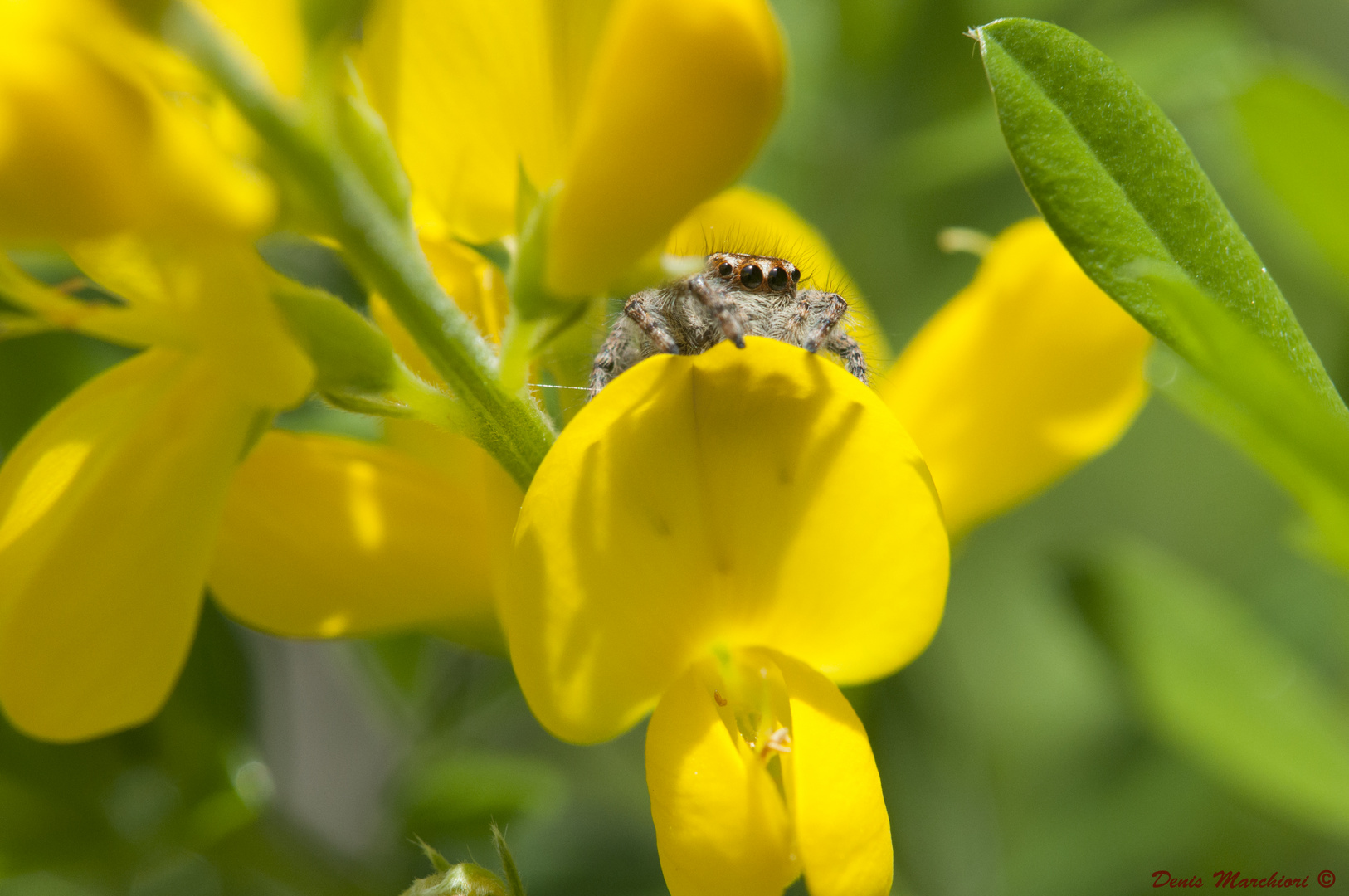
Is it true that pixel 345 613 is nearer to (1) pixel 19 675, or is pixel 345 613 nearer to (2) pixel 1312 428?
(1) pixel 19 675

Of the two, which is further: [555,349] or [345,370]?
[555,349]

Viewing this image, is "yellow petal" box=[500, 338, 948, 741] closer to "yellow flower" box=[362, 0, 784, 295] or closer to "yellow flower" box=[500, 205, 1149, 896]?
"yellow flower" box=[500, 205, 1149, 896]

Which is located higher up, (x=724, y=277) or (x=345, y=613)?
(x=724, y=277)

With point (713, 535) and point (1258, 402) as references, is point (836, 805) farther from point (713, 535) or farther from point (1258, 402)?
point (1258, 402)

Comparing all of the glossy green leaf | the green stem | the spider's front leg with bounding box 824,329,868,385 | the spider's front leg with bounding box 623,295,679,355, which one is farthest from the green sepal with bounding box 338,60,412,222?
the glossy green leaf

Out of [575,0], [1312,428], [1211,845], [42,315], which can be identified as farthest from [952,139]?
[42,315]

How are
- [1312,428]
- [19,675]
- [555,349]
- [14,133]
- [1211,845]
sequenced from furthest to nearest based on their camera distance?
[1211,845] < [555,349] < [19,675] < [1312,428] < [14,133]

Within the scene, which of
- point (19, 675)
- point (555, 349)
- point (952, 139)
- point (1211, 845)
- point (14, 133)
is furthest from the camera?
point (952, 139)
